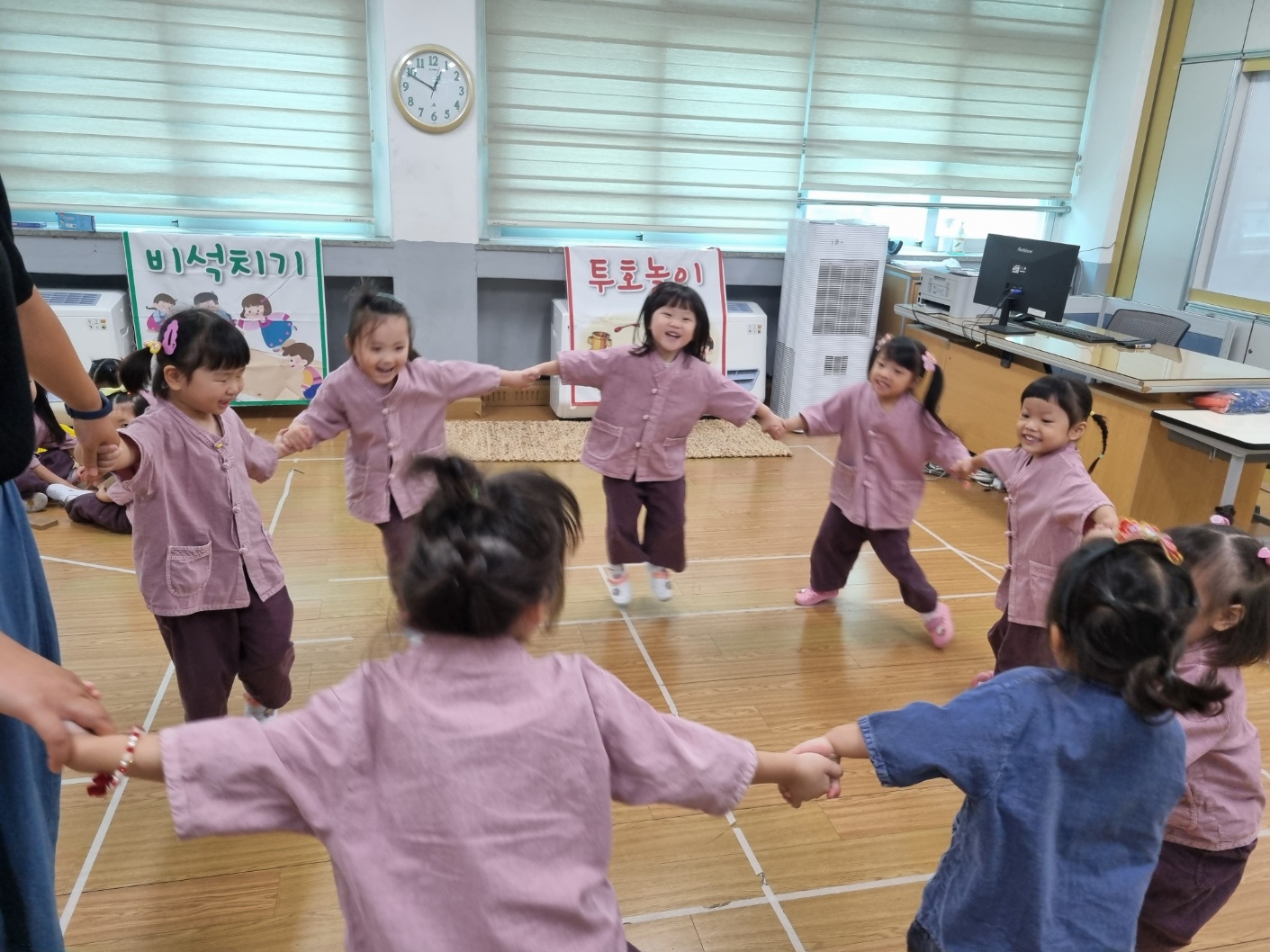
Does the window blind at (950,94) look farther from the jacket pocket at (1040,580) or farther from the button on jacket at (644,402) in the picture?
the jacket pocket at (1040,580)

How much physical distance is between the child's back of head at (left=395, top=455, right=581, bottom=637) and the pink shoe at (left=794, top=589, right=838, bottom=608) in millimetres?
2179

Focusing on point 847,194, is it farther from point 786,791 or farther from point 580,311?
point 786,791

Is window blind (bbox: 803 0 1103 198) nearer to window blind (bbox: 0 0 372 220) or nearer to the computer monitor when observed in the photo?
the computer monitor

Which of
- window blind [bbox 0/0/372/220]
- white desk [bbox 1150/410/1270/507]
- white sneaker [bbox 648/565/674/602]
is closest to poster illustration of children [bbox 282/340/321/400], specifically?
window blind [bbox 0/0/372/220]

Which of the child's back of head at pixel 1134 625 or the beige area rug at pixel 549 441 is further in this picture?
the beige area rug at pixel 549 441

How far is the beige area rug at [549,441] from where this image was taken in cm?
455

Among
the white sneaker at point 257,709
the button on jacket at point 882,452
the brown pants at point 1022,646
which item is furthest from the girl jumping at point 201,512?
the brown pants at point 1022,646

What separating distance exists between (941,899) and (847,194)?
204 inches

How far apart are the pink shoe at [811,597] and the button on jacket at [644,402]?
2.10 ft

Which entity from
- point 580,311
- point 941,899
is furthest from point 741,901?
point 580,311

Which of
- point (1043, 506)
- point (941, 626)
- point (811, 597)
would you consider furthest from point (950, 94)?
point (1043, 506)

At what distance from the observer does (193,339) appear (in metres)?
1.78

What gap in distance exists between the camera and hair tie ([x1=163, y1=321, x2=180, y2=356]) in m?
1.78

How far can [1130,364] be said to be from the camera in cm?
377
